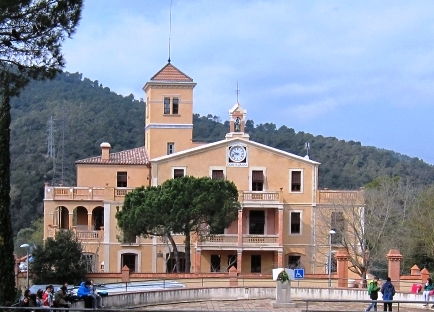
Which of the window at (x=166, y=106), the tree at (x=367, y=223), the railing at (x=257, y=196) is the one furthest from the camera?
the window at (x=166, y=106)

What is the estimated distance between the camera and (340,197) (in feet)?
164

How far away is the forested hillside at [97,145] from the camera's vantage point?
81250mm

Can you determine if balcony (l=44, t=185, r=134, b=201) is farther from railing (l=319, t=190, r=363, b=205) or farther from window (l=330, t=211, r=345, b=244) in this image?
window (l=330, t=211, r=345, b=244)

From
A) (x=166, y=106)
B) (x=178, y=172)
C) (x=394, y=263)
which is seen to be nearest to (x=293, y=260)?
(x=178, y=172)

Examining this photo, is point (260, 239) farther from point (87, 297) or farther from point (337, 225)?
point (87, 297)

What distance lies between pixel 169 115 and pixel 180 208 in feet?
43.5

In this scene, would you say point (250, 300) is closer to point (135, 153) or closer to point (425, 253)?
point (425, 253)

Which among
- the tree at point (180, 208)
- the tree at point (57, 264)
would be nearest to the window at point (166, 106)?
the tree at point (180, 208)

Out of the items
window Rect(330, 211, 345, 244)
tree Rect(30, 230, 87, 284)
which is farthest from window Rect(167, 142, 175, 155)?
tree Rect(30, 230, 87, 284)

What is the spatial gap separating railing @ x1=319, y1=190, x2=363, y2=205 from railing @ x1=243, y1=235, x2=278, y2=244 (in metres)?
4.25

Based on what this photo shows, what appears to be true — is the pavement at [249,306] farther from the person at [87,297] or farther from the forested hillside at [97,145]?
the forested hillside at [97,145]

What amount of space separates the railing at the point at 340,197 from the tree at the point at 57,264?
18.0m

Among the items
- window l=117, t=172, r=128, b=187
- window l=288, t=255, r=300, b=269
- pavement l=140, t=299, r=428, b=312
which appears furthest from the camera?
window l=117, t=172, r=128, b=187

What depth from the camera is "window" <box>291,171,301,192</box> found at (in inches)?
2028
